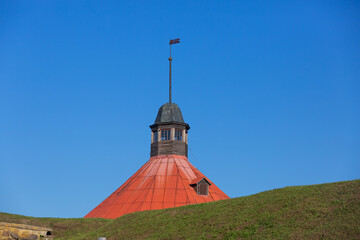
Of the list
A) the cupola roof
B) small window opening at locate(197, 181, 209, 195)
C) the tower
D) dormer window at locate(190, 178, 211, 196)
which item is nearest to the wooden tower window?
the tower

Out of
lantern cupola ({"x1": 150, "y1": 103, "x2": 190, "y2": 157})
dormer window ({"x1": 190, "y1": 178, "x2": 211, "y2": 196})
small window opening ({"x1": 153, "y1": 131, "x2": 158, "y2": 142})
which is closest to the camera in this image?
dormer window ({"x1": 190, "y1": 178, "x2": 211, "y2": 196})

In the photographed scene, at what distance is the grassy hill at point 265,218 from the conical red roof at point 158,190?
1376cm

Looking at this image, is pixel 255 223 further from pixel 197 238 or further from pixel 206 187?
pixel 206 187

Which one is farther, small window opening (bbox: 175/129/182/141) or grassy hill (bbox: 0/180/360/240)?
small window opening (bbox: 175/129/182/141)

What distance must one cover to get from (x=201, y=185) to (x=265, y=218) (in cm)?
2750

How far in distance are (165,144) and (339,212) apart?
121ft

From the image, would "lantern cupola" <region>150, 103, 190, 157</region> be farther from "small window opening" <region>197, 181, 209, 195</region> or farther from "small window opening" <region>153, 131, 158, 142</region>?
"small window opening" <region>197, 181, 209, 195</region>

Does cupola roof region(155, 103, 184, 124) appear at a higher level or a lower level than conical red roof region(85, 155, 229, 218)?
higher

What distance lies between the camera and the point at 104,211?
55156 mm

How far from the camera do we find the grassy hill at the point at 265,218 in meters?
26.9

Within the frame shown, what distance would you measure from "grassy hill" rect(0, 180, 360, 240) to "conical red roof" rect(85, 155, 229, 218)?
13.8 meters

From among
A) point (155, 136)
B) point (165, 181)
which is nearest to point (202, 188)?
point (165, 181)

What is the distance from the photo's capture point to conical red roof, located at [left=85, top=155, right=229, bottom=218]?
53781mm

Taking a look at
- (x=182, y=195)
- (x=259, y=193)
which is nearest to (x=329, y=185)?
(x=259, y=193)
